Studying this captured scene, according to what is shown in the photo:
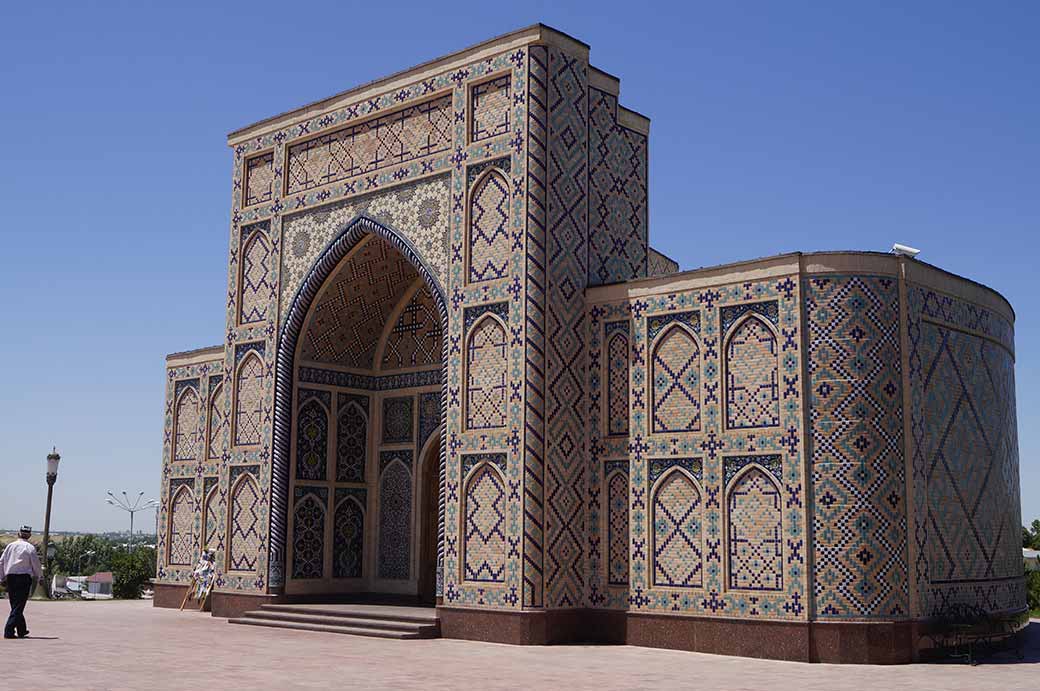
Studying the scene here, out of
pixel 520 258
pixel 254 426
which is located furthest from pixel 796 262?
pixel 254 426

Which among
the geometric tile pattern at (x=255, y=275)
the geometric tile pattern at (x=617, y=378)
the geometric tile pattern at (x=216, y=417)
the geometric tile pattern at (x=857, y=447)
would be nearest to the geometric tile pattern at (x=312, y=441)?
the geometric tile pattern at (x=255, y=275)

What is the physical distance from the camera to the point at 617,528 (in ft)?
41.6

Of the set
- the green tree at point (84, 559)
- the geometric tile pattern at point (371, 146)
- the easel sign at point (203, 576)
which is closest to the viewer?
the geometric tile pattern at point (371, 146)

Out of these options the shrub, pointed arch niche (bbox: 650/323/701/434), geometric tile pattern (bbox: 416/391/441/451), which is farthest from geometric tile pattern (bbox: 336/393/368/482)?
the shrub

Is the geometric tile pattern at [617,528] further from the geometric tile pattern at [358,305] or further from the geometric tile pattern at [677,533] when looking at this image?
the geometric tile pattern at [358,305]

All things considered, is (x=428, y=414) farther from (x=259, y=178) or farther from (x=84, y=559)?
(x=84, y=559)

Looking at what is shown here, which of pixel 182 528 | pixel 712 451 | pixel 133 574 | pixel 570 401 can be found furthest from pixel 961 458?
pixel 133 574

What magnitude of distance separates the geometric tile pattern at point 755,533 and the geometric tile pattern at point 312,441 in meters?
6.85

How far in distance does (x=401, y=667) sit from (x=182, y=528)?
9.94m

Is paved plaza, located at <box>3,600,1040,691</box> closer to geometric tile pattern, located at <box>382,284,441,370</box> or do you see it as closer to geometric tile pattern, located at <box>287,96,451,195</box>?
geometric tile pattern, located at <box>382,284,441,370</box>

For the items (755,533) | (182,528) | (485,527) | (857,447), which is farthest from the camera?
(182,528)

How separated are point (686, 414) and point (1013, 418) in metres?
4.65

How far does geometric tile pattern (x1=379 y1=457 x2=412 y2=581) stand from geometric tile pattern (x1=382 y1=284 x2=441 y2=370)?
153 cm

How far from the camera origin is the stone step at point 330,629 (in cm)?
1291
